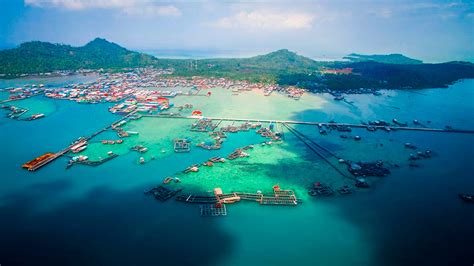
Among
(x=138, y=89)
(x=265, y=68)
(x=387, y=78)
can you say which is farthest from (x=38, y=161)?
(x=265, y=68)

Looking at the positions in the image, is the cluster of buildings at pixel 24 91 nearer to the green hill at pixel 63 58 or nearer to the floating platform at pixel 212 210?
the green hill at pixel 63 58

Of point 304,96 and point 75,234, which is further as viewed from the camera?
point 304,96

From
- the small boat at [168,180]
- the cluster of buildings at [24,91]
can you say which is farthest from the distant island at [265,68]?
the small boat at [168,180]

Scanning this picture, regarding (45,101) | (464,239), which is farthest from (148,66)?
(464,239)

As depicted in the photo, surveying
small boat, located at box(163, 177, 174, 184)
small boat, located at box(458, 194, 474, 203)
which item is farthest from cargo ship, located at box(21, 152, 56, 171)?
small boat, located at box(458, 194, 474, 203)

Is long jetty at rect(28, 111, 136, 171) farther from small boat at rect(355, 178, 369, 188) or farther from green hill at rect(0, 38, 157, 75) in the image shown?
green hill at rect(0, 38, 157, 75)

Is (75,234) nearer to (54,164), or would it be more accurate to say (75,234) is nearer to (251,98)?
(54,164)

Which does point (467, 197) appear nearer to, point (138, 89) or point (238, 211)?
point (238, 211)

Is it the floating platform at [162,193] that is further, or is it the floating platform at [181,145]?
the floating platform at [181,145]
